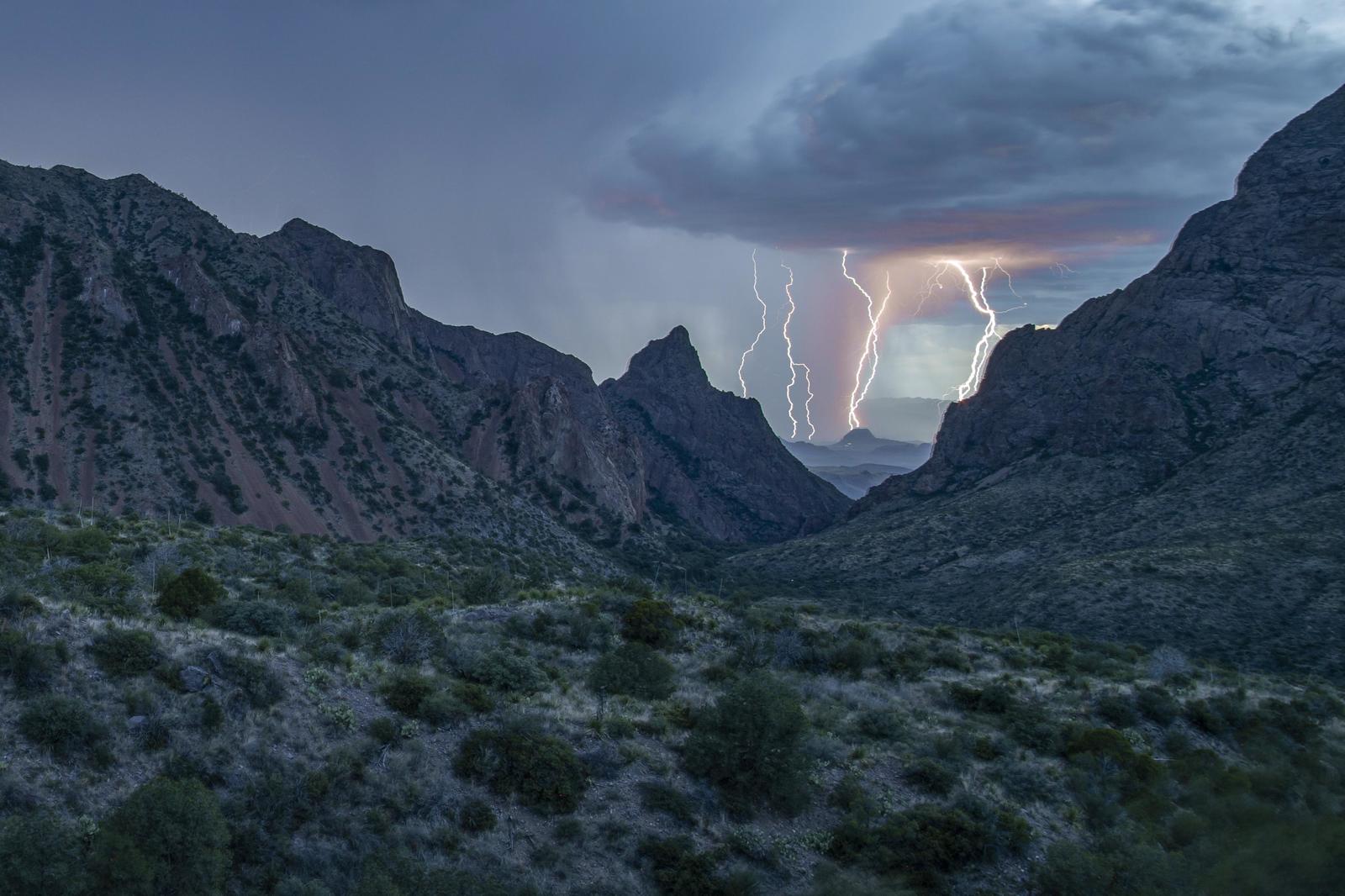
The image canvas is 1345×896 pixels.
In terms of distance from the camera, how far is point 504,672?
72.2 ft

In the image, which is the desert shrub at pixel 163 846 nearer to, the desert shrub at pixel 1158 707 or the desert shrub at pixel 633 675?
the desert shrub at pixel 633 675

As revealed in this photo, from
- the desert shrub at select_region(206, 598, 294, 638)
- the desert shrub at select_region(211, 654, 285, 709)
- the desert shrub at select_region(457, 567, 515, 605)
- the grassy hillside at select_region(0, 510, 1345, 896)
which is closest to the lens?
the grassy hillside at select_region(0, 510, 1345, 896)

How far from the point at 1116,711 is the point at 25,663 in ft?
92.5

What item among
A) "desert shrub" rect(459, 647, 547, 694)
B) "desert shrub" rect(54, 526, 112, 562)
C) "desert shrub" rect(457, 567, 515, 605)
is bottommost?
"desert shrub" rect(459, 647, 547, 694)

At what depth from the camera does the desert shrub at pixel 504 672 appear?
2173cm

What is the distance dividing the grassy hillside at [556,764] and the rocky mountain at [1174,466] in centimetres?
2954

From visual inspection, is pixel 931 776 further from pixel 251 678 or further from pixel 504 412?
pixel 504 412

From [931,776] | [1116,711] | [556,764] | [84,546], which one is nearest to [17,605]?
[84,546]

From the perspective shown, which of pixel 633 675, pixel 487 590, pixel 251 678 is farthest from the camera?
pixel 487 590

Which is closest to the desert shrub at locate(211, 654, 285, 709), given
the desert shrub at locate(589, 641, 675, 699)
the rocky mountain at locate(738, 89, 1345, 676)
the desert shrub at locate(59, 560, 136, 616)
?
the desert shrub at locate(59, 560, 136, 616)

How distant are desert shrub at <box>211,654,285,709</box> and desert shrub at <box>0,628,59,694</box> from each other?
9.59 ft

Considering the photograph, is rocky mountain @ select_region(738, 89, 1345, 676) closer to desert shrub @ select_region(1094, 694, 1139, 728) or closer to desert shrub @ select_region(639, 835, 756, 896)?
desert shrub @ select_region(1094, 694, 1139, 728)

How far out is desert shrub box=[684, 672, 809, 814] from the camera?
1830 cm

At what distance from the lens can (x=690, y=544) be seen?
14950 cm
